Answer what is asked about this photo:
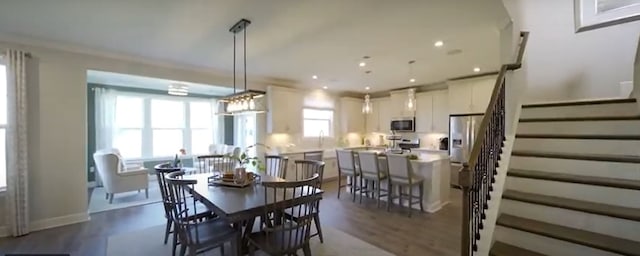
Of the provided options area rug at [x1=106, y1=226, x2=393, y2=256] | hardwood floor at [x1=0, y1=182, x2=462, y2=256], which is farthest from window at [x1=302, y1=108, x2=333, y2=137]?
area rug at [x1=106, y1=226, x2=393, y2=256]

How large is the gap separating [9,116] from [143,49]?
1.72m

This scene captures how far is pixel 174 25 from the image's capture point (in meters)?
2.94

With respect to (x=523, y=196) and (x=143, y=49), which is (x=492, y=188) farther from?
(x=143, y=49)

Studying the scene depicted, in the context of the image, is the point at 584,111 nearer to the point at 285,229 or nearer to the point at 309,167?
the point at 285,229

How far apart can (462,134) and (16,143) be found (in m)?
7.27

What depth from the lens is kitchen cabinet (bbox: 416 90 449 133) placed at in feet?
20.7

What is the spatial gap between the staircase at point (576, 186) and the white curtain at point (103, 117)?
7282 mm

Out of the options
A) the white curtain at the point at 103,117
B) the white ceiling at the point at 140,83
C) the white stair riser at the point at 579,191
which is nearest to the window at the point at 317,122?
the white ceiling at the point at 140,83

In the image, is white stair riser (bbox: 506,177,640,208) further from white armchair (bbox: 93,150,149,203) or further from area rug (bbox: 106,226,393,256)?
white armchair (bbox: 93,150,149,203)

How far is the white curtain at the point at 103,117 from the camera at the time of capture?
5820mm

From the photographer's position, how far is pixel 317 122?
23.7ft

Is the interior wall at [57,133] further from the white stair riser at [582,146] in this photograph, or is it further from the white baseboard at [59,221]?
the white stair riser at [582,146]

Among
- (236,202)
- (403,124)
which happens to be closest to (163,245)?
(236,202)

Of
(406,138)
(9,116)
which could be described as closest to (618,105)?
(406,138)
